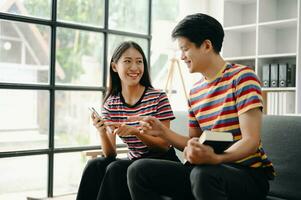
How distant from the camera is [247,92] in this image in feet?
5.40

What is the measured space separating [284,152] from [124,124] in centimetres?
79

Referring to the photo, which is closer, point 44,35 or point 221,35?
point 221,35

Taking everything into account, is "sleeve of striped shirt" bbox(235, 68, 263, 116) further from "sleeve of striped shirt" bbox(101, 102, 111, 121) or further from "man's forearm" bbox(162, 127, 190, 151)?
"sleeve of striped shirt" bbox(101, 102, 111, 121)

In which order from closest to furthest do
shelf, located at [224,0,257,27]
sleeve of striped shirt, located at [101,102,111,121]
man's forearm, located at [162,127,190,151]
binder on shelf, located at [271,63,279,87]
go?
1. man's forearm, located at [162,127,190,151]
2. sleeve of striped shirt, located at [101,102,111,121]
3. binder on shelf, located at [271,63,279,87]
4. shelf, located at [224,0,257,27]

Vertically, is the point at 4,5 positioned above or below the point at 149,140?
→ above

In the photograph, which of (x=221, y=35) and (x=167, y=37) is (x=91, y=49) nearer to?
(x=167, y=37)

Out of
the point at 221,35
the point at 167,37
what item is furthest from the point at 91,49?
the point at 221,35

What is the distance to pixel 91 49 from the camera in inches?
169

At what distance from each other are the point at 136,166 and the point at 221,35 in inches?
26.4

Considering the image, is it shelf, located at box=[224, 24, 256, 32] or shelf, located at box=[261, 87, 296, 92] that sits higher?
shelf, located at box=[224, 24, 256, 32]

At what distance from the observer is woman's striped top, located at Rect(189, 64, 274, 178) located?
1646 mm

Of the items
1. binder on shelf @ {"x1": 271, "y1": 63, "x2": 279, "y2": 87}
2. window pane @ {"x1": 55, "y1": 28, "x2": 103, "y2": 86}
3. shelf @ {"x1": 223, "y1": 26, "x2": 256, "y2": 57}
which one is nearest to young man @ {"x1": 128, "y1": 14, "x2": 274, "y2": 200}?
window pane @ {"x1": 55, "y1": 28, "x2": 103, "y2": 86}

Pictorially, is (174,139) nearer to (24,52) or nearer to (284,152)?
(284,152)

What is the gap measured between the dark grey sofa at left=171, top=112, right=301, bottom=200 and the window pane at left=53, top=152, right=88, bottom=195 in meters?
2.45
